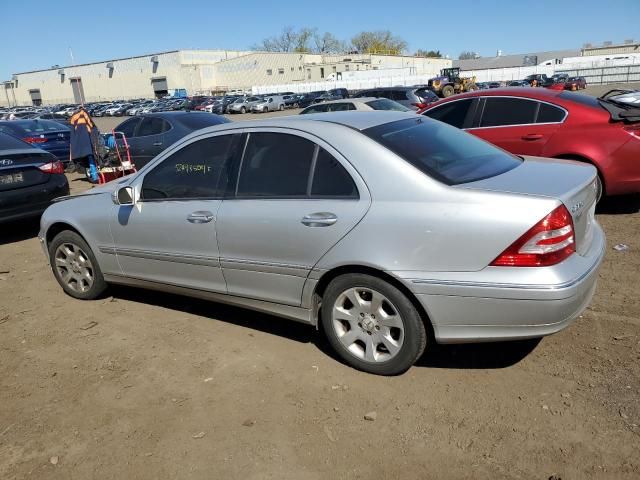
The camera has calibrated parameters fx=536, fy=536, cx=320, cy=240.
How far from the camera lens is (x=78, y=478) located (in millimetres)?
2740

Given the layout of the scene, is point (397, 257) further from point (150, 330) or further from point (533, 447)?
point (150, 330)

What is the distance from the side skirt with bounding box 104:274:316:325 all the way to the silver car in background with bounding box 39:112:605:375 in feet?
0.04

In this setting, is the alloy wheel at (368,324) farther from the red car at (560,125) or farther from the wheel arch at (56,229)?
the red car at (560,125)

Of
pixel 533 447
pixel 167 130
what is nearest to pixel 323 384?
pixel 533 447

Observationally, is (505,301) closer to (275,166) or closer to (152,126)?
(275,166)

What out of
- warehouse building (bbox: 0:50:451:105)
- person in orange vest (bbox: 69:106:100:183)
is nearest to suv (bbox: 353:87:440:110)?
person in orange vest (bbox: 69:106:100:183)

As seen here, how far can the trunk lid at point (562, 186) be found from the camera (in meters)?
2.99

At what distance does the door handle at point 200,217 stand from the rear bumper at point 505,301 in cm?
158

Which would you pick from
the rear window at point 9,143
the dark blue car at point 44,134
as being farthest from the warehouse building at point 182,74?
the rear window at point 9,143

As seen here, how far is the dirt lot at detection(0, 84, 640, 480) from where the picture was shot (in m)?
2.69

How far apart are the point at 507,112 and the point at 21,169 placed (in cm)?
652

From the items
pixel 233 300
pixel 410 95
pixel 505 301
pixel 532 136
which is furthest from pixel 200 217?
pixel 410 95

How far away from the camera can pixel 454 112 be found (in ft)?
24.0

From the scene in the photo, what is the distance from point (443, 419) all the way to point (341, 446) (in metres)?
0.60
